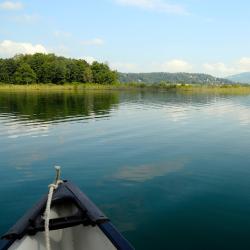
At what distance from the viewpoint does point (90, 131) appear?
30.6 m

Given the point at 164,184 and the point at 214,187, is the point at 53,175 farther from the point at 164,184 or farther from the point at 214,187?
the point at 214,187

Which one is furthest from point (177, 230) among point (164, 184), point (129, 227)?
point (164, 184)

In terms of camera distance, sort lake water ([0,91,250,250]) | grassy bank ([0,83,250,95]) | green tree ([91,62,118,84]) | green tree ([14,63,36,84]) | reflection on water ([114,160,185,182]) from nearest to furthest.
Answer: lake water ([0,91,250,250]), reflection on water ([114,160,185,182]), grassy bank ([0,83,250,95]), green tree ([14,63,36,84]), green tree ([91,62,118,84])

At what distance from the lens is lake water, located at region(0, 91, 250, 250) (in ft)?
36.8

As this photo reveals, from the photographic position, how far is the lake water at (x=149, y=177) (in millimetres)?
11219

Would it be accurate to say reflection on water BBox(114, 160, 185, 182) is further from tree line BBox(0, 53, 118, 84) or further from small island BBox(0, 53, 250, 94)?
tree line BBox(0, 53, 118, 84)

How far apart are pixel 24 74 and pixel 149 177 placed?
155m

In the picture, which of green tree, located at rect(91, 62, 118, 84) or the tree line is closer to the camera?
the tree line

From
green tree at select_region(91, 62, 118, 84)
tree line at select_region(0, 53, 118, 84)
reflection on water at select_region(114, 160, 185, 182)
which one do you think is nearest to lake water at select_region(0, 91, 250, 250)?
reflection on water at select_region(114, 160, 185, 182)

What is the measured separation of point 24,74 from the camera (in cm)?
16075

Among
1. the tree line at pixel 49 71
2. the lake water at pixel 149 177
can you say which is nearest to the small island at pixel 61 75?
the tree line at pixel 49 71

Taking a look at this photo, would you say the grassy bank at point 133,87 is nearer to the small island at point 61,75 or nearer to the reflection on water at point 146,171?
the small island at point 61,75

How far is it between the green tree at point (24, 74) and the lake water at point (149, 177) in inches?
5354

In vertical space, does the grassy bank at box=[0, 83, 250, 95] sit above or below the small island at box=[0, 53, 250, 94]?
below
